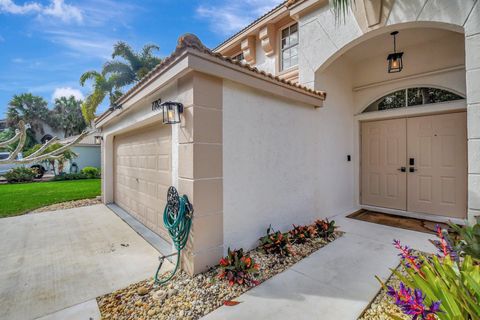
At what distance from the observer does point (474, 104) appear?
12.4 feet

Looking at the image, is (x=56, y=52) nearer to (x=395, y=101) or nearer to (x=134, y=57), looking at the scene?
(x=134, y=57)

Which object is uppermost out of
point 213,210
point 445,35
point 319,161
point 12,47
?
point 12,47

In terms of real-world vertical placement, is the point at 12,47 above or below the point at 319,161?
above

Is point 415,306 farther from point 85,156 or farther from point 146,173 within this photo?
point 85,156

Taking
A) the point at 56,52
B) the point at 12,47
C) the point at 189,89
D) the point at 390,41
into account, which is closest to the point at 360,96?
the point at 390,41

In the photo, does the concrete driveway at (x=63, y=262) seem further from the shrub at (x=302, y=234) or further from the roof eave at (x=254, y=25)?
the roof eave at (x=254, y=25)

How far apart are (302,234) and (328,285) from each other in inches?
57.1

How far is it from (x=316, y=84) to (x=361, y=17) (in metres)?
1.68

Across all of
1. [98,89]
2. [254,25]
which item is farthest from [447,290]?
[98,89]

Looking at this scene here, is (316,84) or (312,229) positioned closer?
(312,229)

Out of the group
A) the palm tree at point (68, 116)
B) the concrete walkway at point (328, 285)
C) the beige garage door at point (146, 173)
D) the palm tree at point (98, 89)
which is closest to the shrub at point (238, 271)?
the concrete walkway at point (328, 285)

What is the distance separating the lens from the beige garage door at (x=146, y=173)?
495 cm

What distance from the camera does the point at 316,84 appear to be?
5.95 metres

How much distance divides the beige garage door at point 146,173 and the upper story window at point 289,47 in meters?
4.91
